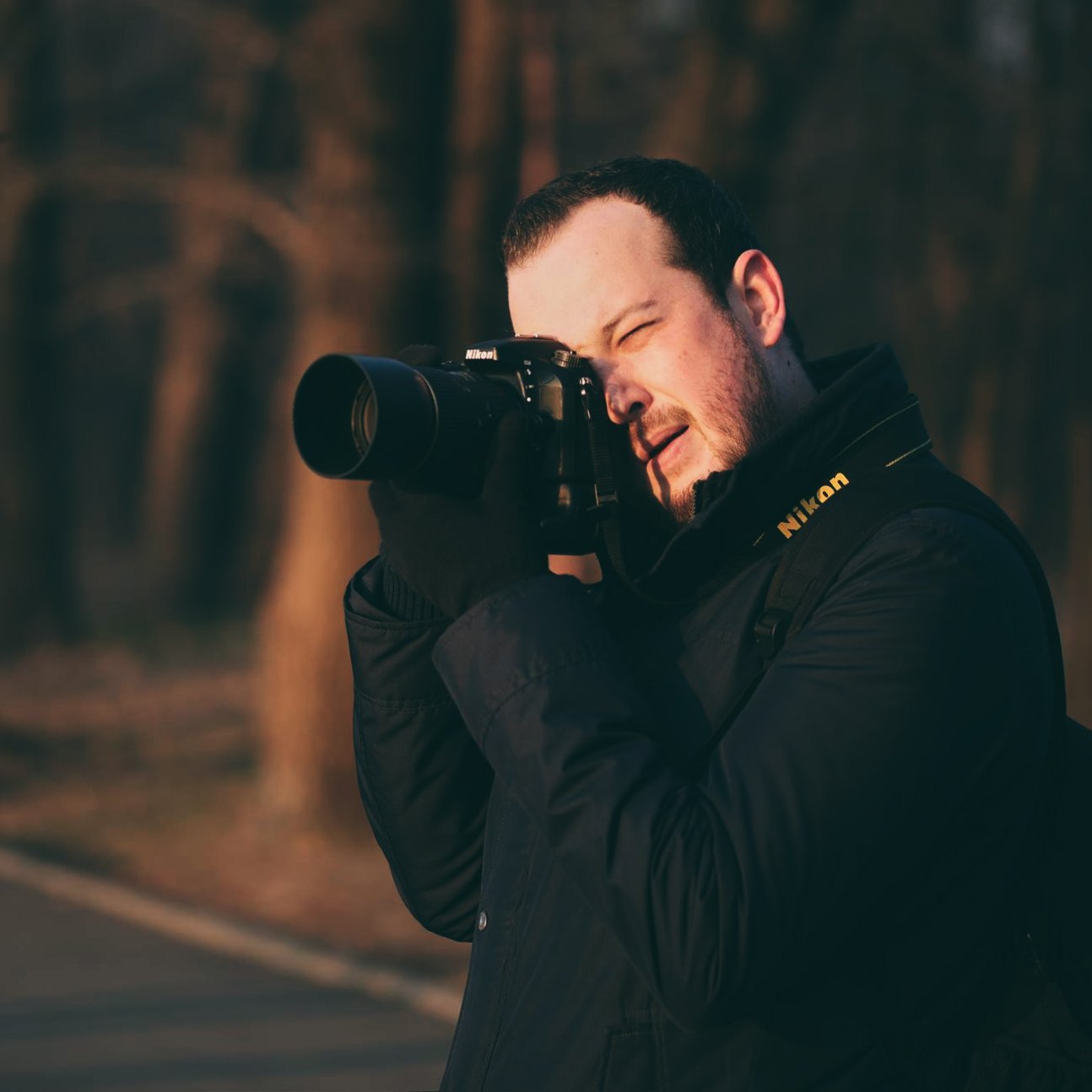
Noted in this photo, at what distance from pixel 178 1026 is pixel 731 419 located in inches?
137

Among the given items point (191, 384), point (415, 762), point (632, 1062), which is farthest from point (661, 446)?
point (191, 384)

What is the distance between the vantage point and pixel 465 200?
6.77 metres

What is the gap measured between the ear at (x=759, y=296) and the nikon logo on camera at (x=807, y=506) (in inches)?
10.1

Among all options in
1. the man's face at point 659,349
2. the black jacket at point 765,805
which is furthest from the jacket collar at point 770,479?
the man's face at point 659,349

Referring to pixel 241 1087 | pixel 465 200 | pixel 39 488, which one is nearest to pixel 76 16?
pixel 39 488

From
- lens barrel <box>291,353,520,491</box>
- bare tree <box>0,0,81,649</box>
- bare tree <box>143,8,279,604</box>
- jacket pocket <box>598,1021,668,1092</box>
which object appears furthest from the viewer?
bare tree <box>143,8,279,604</box>

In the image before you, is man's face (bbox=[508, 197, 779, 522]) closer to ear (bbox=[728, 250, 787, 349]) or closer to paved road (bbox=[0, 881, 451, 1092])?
ear (bbox=[728, 250, 787, 349])

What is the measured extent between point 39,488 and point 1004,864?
440 inches

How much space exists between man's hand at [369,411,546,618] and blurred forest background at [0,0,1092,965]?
4617 mm

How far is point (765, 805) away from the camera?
1.39m

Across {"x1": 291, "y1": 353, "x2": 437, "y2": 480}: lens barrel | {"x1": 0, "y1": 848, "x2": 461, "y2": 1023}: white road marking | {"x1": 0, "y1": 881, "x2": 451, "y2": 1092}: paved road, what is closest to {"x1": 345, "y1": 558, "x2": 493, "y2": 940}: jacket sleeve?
{"x1": 291, "y1": 353, "x2": 437, "y2": 480}: lens barrel

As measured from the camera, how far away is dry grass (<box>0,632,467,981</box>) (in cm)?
599

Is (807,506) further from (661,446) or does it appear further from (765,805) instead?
(765,805)

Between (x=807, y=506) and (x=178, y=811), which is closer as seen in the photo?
(x=807, y=506)
